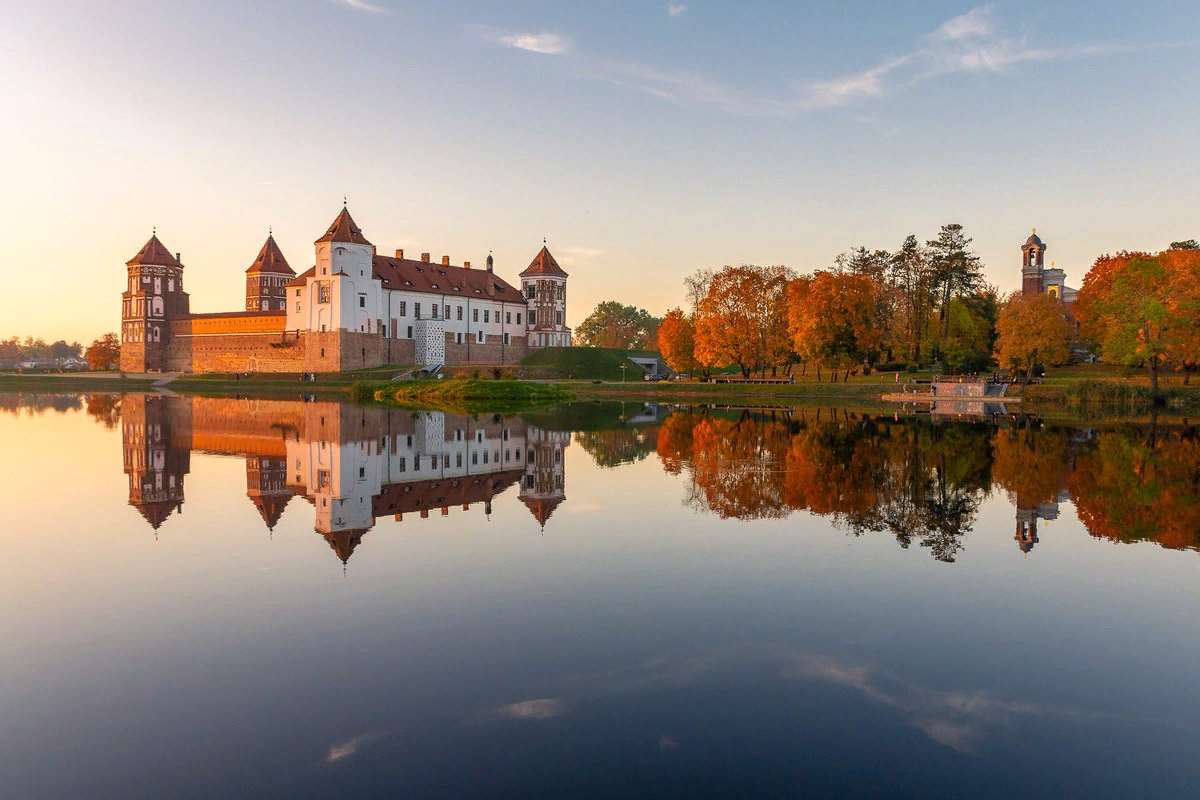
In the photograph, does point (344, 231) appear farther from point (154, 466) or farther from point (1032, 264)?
point (1032, 264)

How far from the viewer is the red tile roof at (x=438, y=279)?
261 feet

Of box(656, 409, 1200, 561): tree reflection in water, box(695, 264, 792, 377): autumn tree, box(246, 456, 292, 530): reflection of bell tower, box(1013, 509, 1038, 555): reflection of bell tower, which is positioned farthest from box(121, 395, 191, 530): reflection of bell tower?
box(695, 264, 792, 377): autumn tree

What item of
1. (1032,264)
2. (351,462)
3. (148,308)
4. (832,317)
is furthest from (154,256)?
(1032,264)

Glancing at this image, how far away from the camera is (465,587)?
9.48 metres

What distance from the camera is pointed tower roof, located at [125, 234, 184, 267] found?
91812mm

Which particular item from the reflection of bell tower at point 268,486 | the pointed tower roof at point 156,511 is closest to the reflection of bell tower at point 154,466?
the pointed tower roof at point 156,511

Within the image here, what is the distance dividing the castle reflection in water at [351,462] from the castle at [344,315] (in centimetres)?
3810

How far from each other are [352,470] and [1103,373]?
59648 mm

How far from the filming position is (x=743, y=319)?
60.6 m

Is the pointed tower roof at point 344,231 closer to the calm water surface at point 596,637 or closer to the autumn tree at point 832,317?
the autumn tree at point 832,317

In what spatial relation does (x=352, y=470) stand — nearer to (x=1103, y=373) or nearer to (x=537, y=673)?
(x=537, y=673)

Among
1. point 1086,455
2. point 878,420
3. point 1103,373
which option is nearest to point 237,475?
point 1086,455

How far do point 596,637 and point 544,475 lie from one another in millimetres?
11318

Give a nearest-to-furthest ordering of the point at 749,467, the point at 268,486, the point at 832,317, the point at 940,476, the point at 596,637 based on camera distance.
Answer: the point at 596,637 → the point at 268,486 → the point at 940,476 → the point at 749,467 → the point at 832,317
